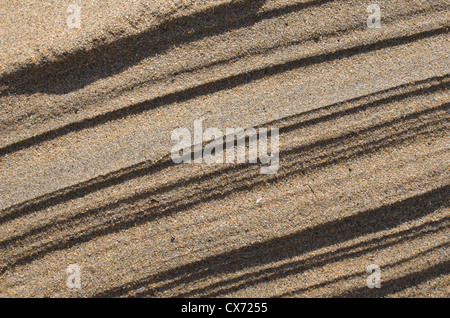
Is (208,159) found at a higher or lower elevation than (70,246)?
higher

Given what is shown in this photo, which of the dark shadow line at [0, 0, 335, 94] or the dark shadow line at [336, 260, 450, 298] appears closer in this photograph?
the dark shadow line at [0, 0, 335, 94]

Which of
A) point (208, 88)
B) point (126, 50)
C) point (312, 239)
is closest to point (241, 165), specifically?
point (208, 88)

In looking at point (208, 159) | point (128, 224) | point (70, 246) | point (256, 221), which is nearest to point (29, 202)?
point (70, 246)

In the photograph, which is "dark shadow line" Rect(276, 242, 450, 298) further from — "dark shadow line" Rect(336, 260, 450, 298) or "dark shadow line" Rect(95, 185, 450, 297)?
"dark shadow line" Rect(95, 185, 450, 297)

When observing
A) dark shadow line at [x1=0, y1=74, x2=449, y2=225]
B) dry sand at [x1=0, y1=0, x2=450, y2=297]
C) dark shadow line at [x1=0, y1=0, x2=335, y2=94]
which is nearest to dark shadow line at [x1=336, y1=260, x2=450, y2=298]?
dry sand at [x1=0, y1=0, x2=450, y2=297]

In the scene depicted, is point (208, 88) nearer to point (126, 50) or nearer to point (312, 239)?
point (126, 50)

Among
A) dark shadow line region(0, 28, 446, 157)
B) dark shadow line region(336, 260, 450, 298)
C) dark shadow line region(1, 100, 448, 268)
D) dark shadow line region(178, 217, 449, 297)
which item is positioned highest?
dark shadow line region(0, 28, 446, 157)
